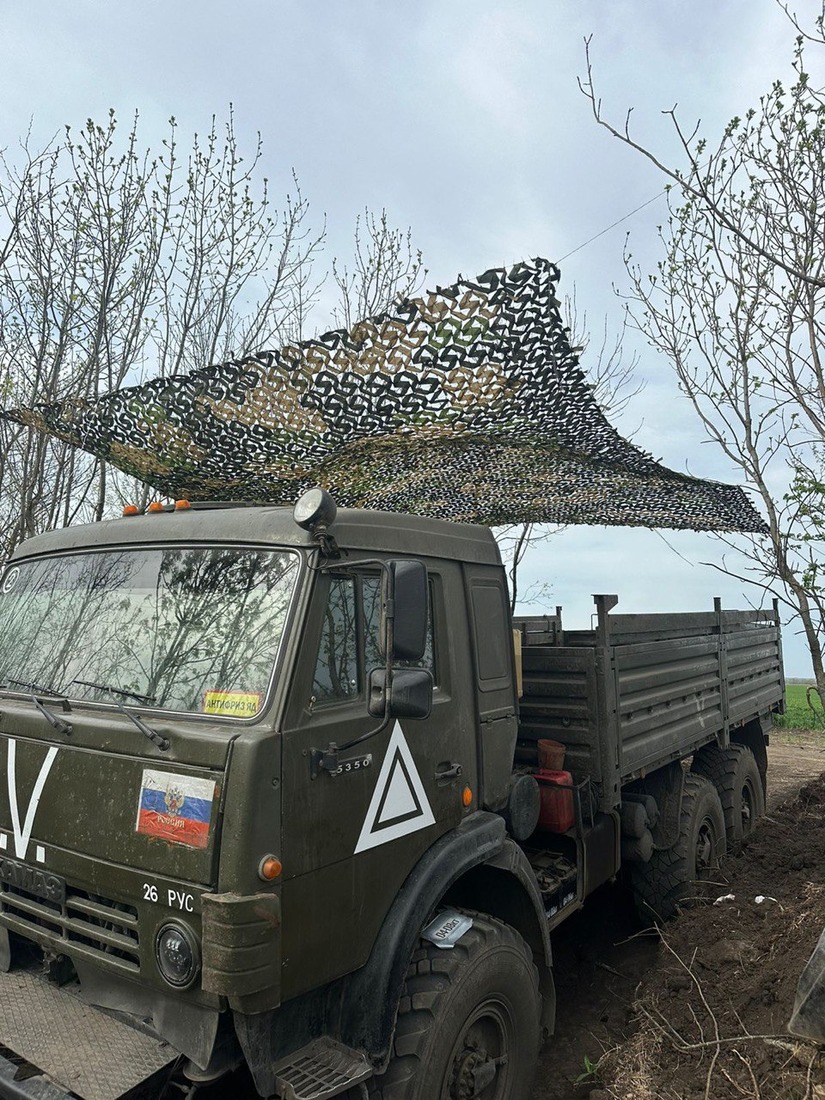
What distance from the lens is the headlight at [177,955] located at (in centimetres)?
227

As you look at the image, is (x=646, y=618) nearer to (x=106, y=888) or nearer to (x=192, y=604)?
(x=192, y=604)

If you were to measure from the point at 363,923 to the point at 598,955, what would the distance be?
3116 millimetres

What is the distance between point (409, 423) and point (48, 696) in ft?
12.9

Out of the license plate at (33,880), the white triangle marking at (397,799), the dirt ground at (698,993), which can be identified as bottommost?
the dirt ground at (698,993)

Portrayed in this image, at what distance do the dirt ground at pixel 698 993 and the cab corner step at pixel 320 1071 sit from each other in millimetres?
1388

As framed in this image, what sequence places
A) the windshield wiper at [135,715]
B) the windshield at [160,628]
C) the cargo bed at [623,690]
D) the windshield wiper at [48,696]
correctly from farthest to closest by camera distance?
the cargo bed at [623,690]
the windshield wiper at [48,696]
the windshield at [160,628]
the windshield wiper at [135,715]

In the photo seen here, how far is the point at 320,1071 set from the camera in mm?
2414

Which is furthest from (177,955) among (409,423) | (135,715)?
(409,423)

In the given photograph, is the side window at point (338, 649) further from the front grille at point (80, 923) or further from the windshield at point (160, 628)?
the front grille at point (80, 923)

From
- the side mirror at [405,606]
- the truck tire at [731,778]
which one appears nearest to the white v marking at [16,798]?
the side mirror at [405,606]

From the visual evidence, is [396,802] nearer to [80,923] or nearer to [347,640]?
[347,640]

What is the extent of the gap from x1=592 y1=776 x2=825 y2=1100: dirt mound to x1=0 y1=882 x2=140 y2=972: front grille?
212 centimetres

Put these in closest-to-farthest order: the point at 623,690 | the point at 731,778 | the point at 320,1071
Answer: the point at 320,1071
the point at 623,690
the point at 731,778

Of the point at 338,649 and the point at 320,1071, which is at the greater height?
the point at 338,649
